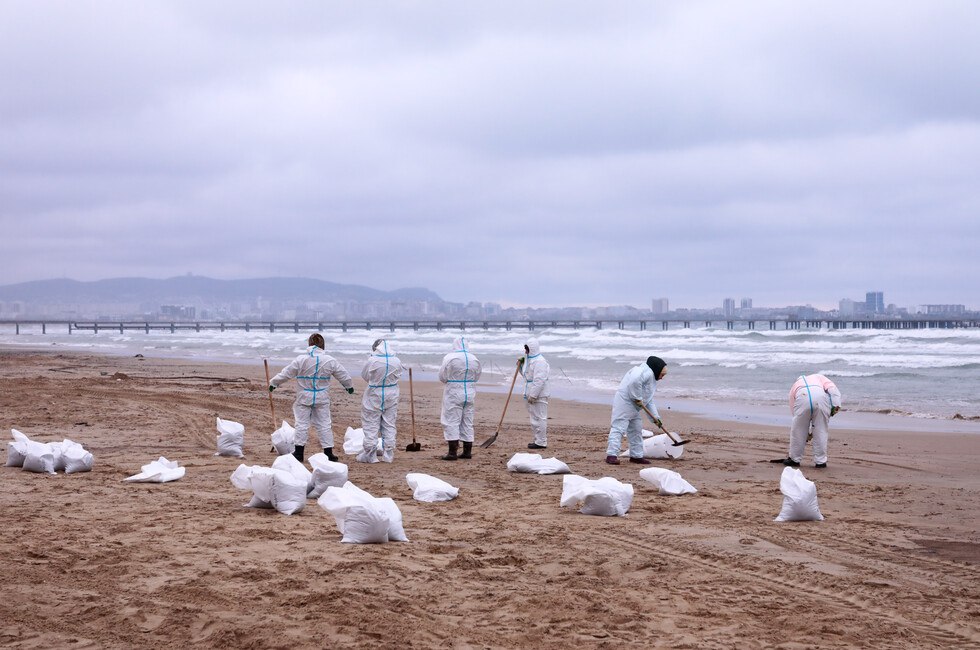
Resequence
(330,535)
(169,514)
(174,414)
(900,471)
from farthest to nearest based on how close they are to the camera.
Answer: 1. (174,414)
2. (900,471)
3. (169,514)
4. (330,535)

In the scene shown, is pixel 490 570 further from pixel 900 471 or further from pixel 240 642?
pixel 900 471

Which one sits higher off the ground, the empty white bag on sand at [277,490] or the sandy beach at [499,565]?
the empty white bag on sand at [277,490]

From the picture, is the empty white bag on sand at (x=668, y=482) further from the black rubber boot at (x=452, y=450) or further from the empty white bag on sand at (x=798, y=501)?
the black rubber boot at (x=452, y=450)

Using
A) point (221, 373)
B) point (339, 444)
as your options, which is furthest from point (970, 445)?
point (221, 373)

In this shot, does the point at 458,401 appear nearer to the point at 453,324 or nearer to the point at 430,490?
the point at 430,490

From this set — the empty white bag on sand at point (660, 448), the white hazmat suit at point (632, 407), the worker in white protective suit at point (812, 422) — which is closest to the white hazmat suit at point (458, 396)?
the white hazmat suit at point (632, 407)

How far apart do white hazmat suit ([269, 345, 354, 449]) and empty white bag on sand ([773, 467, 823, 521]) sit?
539cm

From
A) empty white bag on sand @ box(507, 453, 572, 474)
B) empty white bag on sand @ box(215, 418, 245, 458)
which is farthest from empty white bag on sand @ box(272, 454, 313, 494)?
empty white bag on sand @ box(215, 418, 245, 458)

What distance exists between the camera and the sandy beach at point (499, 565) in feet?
15.6

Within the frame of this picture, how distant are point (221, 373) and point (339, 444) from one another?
16.7 m

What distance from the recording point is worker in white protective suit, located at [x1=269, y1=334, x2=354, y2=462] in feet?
35.6

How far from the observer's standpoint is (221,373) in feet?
94.0

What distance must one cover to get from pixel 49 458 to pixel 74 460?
240 millimetres

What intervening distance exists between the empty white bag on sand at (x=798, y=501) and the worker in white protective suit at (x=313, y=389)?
5397 mm
